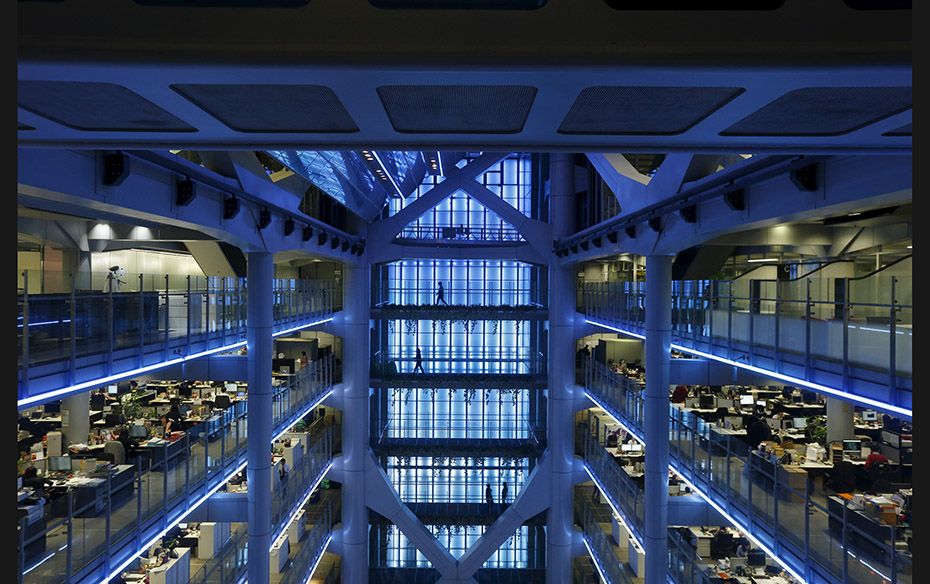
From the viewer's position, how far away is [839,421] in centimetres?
1733

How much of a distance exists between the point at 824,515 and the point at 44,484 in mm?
13509

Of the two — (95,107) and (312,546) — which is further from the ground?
(95,107)

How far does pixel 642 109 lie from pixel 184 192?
6098 mm

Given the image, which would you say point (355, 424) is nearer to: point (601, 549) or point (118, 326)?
point (601, 549)

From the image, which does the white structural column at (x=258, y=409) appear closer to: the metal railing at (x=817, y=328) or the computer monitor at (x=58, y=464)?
the computer monitor at (x=58, y=464)

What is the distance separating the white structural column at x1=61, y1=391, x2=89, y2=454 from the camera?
15.5 metres

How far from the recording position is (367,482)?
19672 millimetres

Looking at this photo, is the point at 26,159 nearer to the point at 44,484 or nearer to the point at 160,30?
the point at 160,30

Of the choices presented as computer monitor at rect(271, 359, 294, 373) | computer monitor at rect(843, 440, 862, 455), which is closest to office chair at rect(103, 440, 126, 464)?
computer monitor at rect(271, 359, 294, 373)

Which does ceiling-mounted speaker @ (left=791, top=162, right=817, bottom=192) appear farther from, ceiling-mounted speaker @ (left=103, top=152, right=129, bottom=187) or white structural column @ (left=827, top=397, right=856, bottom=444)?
white structural column @ (left=827, top=397, right=856, bottom=444)

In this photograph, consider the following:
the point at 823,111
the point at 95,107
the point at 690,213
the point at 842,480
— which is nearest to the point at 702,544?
the point at 842,480

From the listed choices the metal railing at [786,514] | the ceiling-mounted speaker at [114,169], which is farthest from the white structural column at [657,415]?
the ceiling-mounted speaker at [114,169]

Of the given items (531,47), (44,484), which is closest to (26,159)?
(531,47)

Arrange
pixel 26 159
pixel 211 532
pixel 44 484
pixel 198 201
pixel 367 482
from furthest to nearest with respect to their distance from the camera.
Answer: pixel 367 482
pixel 211 532
pixel 44 484
pixel 198 201
pixel 26 159
